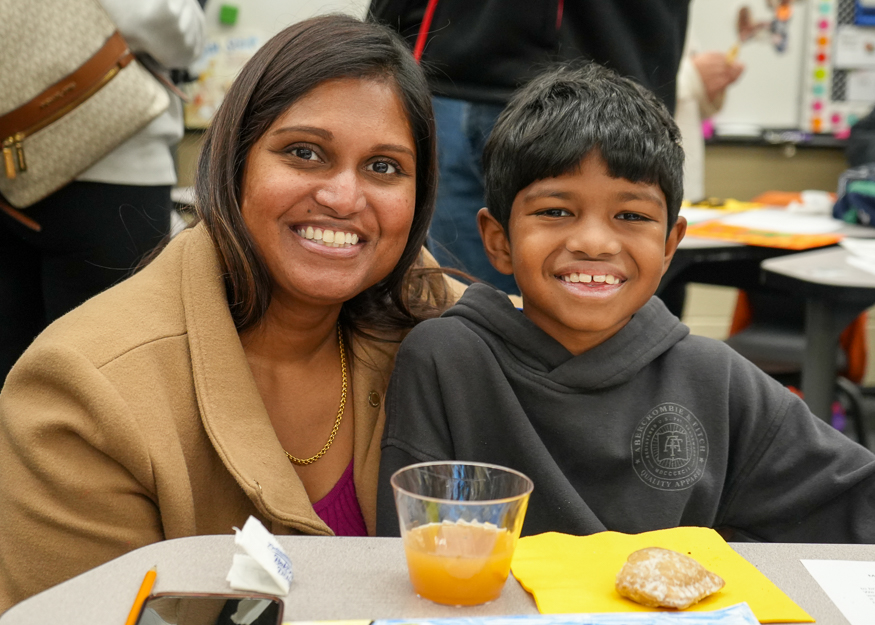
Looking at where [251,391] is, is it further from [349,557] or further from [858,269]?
[858,269]

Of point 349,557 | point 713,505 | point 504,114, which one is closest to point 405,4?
point 504,114

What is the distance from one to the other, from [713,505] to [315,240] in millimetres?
658

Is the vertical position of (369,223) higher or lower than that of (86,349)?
higher

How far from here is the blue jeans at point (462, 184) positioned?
1.95 m

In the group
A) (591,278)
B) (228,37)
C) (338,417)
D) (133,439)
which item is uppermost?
(228,37)

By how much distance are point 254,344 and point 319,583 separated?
647mm

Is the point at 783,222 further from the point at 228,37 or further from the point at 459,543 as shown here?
the point at 228,37

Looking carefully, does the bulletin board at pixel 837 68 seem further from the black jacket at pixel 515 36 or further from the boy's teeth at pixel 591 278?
the boy's teeth at pixel 591 278

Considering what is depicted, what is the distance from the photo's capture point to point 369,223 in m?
1.30

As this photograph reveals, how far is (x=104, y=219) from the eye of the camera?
1.69 metres

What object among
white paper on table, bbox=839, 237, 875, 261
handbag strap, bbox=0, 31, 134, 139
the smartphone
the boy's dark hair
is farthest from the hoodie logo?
white paper on table, bbox=839, 237, 875, 261

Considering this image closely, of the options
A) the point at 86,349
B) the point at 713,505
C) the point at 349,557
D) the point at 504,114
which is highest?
the point at 504,114

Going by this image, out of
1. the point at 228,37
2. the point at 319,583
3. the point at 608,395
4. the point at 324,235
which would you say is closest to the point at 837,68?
the point at 228,37

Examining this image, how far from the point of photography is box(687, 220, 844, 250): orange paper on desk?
8.63 feet
